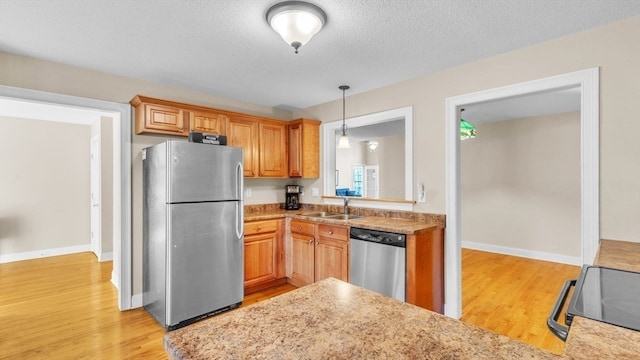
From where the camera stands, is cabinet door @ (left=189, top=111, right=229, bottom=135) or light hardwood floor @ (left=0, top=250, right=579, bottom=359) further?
cabinet door @ (left=189, top=111, right=229, bottom=135)

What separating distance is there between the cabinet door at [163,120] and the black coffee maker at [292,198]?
158 centimetres

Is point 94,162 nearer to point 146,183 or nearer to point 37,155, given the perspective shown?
point 37,155

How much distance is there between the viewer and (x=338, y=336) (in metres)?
0.79

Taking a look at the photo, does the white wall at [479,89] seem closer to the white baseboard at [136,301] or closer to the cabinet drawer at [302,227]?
the white baseboard at [136,301]

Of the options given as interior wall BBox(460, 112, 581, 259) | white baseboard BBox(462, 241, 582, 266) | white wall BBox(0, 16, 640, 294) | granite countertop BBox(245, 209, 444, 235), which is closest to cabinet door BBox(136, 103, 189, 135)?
white wall BBox(0, 16, 640, 294)

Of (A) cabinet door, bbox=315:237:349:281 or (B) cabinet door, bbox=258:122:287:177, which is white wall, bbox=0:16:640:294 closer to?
(B) cabinet door, bbox=258:122:287:177

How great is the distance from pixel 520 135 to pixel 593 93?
131 inches

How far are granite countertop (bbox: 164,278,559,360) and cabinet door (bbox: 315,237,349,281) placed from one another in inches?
79.0

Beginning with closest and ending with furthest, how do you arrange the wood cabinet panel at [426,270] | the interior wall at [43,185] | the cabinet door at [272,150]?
the wood cabinet panel at [426,270]
the cabinet door at [272,150]
the interior wall at [43,185]

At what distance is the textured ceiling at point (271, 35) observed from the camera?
5.91 feet

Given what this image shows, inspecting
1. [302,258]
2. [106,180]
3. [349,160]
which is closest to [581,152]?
[302,258]

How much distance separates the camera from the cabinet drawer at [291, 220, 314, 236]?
3.36 metres

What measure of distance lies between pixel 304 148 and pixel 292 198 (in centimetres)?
79

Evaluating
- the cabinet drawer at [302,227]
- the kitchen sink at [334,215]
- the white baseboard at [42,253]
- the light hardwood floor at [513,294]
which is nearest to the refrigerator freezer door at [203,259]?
the cabinet drawer at [302,227]
